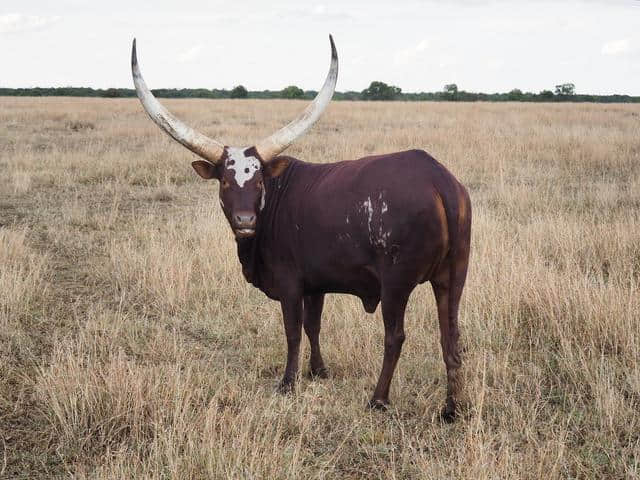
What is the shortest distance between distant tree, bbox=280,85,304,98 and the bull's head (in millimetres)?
67618

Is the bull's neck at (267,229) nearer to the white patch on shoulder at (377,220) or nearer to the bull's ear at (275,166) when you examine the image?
the bull's ear at (275,166)

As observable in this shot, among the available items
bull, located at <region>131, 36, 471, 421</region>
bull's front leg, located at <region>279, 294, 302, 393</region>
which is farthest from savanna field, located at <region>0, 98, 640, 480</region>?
bull, located at <region>131, 36, 471, 421</region>

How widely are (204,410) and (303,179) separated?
1659mm

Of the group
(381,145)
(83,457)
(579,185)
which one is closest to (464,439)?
(83,457)

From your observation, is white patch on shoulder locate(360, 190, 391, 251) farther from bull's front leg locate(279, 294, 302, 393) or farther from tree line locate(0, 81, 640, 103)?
tree line locate(0, 81, 640, 103)

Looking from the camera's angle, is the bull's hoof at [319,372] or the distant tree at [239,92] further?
the distant tree at [239,92]

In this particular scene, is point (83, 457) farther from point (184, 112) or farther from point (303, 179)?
point (184, 112)

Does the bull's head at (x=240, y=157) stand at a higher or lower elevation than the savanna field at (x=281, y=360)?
higher

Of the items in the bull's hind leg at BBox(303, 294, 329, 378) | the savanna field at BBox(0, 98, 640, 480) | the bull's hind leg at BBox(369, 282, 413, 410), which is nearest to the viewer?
the savanna field at BBox(0, 98, 640, 480)

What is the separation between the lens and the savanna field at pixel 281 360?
10.9ft

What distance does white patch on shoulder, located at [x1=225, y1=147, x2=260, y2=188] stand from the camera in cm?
394

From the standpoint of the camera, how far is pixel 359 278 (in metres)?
3.85

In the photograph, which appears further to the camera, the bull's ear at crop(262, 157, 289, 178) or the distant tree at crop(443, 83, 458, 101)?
the distant tree at crop(443, 83, 458, 101)

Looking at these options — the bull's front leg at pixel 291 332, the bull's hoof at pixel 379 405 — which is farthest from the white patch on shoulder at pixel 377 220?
the bull's hoof at pixel 379 405
